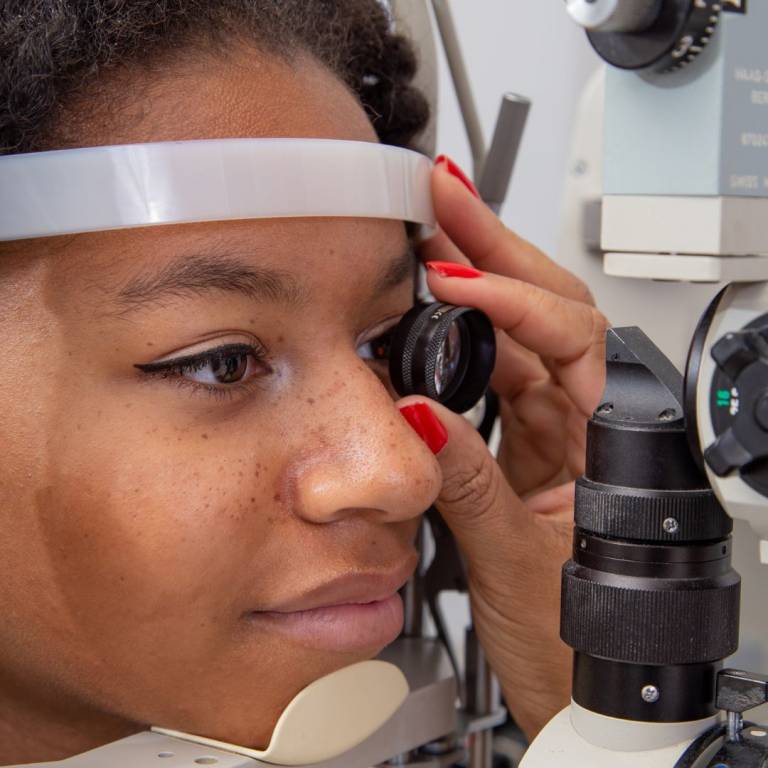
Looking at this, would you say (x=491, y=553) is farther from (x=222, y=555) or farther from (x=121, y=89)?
(x=121, y=89)

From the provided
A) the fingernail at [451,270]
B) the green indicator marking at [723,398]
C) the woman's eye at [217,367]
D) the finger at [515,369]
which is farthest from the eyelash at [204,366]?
the finger at [515,369]

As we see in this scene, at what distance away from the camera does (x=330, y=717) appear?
91 centimetres

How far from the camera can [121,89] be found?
0.84 meters

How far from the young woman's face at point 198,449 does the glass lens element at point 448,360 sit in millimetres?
91

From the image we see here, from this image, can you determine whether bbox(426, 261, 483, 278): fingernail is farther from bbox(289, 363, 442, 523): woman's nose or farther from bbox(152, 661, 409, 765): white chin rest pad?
bbox(152, 661, 409, 765): white chin rest pad

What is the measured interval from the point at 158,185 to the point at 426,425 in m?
0.30

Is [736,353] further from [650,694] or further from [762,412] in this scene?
[650,694]

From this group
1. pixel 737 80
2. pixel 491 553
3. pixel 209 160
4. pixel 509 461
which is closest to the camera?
pixel 737 80

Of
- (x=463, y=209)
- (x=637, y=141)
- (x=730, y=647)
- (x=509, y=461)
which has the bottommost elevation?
(x=509, y=461)

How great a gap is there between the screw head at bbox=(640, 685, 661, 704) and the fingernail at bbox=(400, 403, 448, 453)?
11.7 inches

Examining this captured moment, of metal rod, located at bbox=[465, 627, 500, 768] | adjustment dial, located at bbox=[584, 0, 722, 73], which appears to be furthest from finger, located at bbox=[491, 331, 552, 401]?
adjustment dial, located at bbox=[584, 0, 722, 73]

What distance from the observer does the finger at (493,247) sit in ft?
3.64

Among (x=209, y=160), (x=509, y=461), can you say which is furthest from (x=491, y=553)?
(x=209, y=160)

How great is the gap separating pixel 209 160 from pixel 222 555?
28 centimetres
